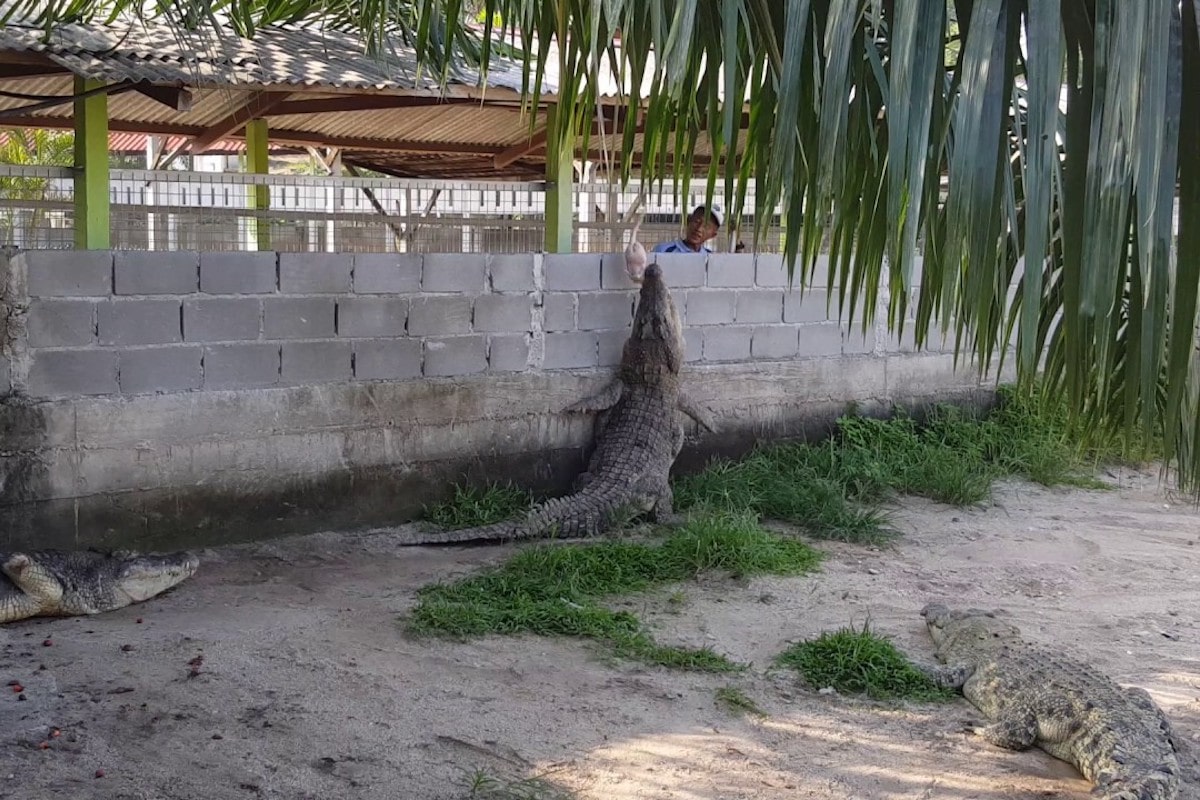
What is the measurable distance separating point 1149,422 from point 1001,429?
6.76 m

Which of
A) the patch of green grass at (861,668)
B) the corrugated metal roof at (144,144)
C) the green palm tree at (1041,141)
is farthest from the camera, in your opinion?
the corrugated metal roof at (144,144)

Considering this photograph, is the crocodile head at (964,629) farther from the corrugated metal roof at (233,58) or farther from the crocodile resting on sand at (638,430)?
the corrugated metal roof at (233,58)

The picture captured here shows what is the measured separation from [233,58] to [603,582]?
11.1ft

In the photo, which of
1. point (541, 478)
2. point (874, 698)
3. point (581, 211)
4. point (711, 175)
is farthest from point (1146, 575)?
point (581, 211)

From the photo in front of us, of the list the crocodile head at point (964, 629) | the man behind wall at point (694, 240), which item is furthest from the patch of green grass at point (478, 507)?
the crocodile head at point (964, 629)

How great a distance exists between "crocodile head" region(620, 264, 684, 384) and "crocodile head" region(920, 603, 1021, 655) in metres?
2.41

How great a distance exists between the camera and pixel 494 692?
405 cm

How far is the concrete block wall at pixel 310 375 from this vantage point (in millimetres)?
5152

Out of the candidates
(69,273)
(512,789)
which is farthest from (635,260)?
(512,789)

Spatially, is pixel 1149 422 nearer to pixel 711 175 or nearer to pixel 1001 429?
pixel 711 175

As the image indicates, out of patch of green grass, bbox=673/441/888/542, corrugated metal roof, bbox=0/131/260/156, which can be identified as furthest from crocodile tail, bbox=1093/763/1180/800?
corrugated metal roof, bbox=0/131/260/156

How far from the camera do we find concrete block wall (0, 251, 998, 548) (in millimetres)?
5152

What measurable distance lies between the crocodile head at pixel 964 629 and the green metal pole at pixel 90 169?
431 cm

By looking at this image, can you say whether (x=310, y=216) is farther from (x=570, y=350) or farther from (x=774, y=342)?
(x=774, y=342)
